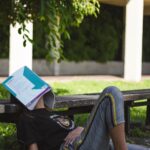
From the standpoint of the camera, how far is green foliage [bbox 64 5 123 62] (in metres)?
21.8

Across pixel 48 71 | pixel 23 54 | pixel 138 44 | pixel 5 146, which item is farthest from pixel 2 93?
pixel 48 71

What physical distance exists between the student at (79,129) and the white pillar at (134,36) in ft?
49.6

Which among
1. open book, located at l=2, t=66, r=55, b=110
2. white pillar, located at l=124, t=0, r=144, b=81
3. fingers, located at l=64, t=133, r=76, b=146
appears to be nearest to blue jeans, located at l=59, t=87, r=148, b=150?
fingers, located at l=64, t=133, r=76, b=146

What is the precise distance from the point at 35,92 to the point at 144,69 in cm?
2134

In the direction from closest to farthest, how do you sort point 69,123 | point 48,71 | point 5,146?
1. point 69,123
2. point 5,146
3. point 48,71

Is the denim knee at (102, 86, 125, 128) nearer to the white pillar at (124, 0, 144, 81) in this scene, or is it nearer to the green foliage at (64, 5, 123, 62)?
the white pillar at (124, 0, 144, 81)

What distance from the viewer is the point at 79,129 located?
4035 mm

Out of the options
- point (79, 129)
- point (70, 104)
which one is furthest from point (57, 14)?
point (79, 129)

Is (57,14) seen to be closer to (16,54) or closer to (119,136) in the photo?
(119,136)

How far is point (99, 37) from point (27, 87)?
18811mm

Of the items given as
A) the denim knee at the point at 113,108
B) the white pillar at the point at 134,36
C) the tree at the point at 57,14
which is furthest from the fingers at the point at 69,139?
the white pillar at the point at 134,36

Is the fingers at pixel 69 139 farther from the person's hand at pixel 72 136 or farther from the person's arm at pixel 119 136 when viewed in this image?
the person's arm at pixel 119 136

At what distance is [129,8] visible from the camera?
19016 mm

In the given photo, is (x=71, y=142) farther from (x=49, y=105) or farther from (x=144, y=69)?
(x=144, y=69)
